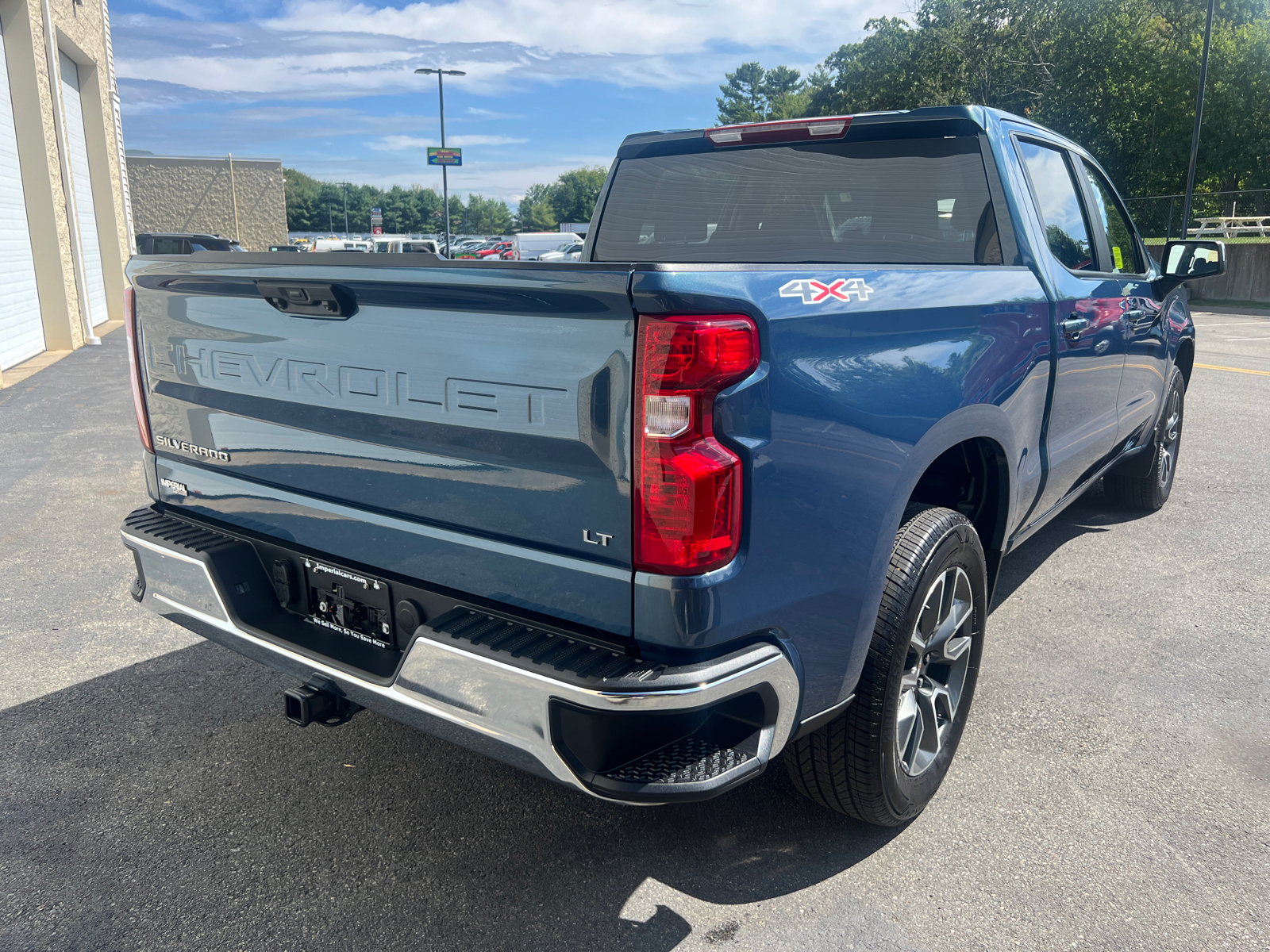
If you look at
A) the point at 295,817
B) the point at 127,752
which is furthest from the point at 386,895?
the point at 127,752

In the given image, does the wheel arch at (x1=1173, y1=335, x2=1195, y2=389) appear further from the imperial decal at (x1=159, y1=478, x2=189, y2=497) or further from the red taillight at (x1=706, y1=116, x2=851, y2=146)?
the imperial decal at (x1=159, y1=478, x2=189, y2=497)

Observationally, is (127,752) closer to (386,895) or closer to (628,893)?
(386,895)

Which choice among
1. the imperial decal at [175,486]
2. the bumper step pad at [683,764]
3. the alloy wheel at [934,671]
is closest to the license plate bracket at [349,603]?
the imperial decal at [175,486]

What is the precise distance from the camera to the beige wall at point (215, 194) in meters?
49.9

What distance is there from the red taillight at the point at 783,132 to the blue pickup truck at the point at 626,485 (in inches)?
14.9

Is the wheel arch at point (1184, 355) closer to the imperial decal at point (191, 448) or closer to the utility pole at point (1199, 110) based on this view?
the imperial decal at point (191, 448)

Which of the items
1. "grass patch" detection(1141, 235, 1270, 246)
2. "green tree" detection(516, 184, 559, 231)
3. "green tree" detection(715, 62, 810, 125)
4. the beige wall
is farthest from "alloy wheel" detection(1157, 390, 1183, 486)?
"green tree" detection(516, 184, 559, 231)

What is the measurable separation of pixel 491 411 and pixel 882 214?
207 centimetres

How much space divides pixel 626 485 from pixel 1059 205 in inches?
111

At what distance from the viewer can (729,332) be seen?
1.81 metres

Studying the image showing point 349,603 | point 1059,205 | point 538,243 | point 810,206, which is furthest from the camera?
point 538,243

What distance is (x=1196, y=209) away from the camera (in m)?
38.4

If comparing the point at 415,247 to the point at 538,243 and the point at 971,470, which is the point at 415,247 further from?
the point at 538,243

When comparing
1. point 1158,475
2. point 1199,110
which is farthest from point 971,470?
point 1199,110
